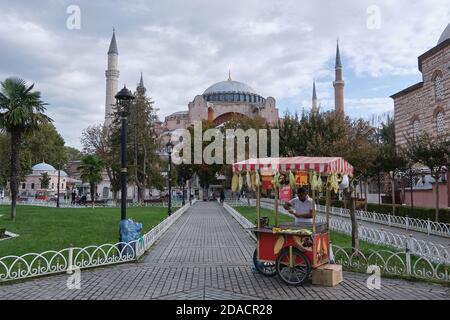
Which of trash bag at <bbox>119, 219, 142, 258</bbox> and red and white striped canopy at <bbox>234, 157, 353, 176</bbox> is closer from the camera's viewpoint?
red and white striped canopy at <bbox>234, 157, 353, 176</bbox>

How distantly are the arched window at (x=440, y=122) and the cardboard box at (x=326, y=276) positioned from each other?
24.9 metres

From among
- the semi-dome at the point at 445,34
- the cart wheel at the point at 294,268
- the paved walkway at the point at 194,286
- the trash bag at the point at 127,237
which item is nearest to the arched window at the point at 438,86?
the semi-dome at the point at 445,34

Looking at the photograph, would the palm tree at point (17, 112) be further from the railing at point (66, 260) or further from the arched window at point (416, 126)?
the arched window at point (416, 126)

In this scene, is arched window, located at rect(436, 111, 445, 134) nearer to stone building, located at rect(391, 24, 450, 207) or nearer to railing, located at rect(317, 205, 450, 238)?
stone building, located at rect(391, 24, 450, 207)

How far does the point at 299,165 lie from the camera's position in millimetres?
7473

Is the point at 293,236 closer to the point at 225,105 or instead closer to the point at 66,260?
the point at 66,260

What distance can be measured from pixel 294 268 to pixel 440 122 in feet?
85.6

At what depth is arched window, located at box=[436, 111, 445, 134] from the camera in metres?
28.1

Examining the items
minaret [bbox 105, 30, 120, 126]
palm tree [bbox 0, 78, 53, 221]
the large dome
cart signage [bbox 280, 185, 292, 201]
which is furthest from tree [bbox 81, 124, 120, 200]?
the large dome

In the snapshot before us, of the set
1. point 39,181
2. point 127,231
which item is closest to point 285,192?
point 127,231

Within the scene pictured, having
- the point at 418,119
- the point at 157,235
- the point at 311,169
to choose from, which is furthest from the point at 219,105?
the point at 311,169

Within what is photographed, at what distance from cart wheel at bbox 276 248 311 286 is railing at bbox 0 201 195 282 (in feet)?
12.7

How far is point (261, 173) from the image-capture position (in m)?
8.36
